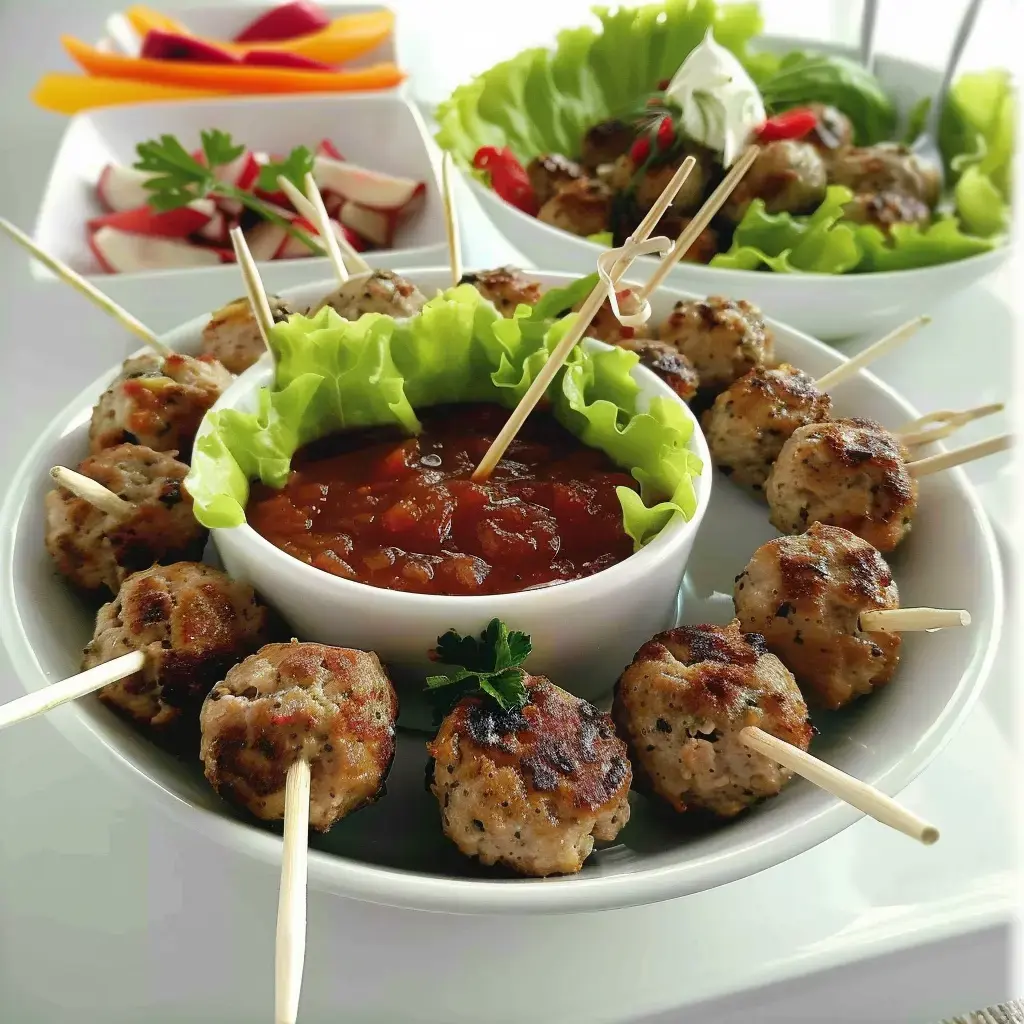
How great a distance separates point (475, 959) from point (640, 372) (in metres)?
1.26

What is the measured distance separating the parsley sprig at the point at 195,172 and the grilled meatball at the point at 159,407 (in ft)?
4.37

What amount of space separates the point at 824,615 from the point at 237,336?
1531mm

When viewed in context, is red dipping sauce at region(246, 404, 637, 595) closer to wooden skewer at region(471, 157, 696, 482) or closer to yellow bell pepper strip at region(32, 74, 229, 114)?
wooden skewer at region(471, 157, 696, 482)

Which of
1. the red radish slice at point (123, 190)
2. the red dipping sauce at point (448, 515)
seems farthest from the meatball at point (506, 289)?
the red radish slice at point (123, 190)

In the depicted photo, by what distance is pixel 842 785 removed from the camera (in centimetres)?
150

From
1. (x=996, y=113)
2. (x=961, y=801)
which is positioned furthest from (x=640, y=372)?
(x=996, y=113)

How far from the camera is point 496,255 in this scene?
3.93 m

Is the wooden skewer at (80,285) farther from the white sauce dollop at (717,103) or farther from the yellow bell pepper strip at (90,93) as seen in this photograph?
the yellow bell pepper strip at (90,93)

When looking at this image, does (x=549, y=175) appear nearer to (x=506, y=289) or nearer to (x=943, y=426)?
(x=506, y=289)

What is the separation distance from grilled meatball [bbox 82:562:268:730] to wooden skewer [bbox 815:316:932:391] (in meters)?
1.46

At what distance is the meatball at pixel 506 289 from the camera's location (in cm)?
263

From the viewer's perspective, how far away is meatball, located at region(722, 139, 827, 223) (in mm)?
3498

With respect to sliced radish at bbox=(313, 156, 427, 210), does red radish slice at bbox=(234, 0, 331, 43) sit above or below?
above

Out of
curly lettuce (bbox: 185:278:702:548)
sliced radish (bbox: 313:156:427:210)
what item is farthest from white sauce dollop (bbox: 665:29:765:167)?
curly lettuce (bbox: 185:278:702:548)
